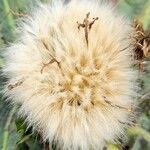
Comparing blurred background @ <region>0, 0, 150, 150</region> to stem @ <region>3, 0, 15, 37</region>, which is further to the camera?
stem @ <region>3, 0, 15, 37</region>

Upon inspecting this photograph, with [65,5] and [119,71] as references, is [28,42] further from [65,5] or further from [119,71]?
[119,71]

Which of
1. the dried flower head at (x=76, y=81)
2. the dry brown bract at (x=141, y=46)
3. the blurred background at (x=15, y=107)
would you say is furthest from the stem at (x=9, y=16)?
the dry brown bract at (x=141, y=46)

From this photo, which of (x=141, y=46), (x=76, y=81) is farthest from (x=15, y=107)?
(x=141, y=46)

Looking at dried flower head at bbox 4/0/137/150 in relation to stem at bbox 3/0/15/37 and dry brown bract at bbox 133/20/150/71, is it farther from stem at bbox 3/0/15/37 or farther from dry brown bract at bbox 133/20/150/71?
stem at bbox 3/0/15/37

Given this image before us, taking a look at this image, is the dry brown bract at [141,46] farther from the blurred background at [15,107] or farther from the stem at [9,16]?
the stem at [9,16]

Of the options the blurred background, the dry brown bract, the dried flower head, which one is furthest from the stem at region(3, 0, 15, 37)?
the dry brown bract
